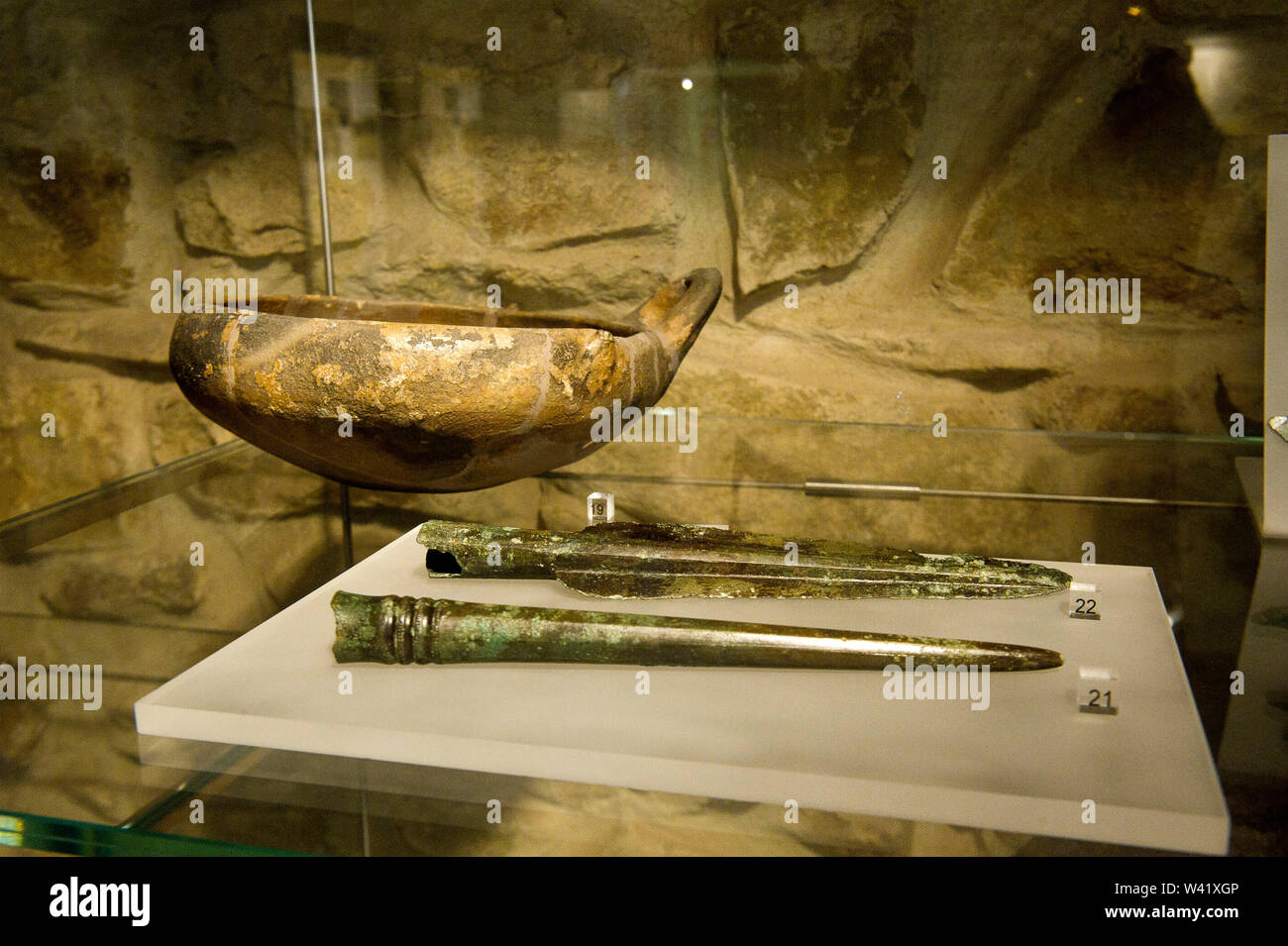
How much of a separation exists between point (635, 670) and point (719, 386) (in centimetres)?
57

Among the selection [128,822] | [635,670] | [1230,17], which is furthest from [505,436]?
[1230,17]

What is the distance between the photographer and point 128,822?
0.65 meters

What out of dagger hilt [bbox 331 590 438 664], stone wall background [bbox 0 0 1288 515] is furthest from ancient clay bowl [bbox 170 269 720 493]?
stone wall background [bbox 0 0 1288 515]

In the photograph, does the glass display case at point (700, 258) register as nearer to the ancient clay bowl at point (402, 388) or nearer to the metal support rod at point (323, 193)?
the metal support rod at point (323, 193)

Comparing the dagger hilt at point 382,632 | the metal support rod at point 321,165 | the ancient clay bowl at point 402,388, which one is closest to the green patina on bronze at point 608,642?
the dagger hilt at point 382,632

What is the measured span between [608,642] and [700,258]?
625mm

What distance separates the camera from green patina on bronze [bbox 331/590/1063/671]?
2.50 feet

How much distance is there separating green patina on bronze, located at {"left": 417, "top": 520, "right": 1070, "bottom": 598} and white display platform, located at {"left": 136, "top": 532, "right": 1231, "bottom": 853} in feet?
0.07

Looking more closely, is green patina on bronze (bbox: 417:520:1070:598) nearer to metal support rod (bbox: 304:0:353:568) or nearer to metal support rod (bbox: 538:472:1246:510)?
metal support rod (bbox: 538:472:1246:510)

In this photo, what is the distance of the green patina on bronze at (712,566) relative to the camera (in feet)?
2.92

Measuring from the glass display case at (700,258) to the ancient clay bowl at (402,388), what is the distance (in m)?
0.19

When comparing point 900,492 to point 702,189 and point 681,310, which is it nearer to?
point 681,310

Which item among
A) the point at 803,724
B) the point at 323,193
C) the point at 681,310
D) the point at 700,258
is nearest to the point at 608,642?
the point at 803,724
